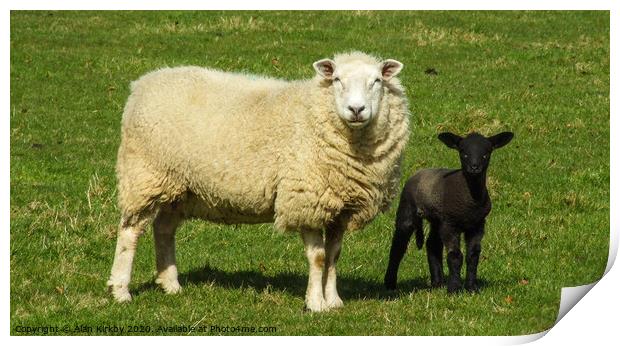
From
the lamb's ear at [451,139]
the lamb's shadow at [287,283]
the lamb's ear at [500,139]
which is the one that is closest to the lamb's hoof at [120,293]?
the lamb's shadow at [287,283]

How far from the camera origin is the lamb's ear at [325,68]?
8.84 m

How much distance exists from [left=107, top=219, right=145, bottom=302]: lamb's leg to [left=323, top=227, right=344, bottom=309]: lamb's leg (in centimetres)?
174

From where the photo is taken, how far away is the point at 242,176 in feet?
29.6

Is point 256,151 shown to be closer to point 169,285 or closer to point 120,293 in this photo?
point 169,285

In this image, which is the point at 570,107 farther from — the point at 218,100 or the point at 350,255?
the point at 218,100

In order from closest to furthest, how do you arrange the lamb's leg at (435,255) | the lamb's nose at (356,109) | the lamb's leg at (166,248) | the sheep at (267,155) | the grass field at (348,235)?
1. the lamb's nose at (356,109)
2. the sheep at (267,155)
3. the grass field at (348,235)
4. the lamb's leg at (435,255)
5. the lamb's leg at (166,248)

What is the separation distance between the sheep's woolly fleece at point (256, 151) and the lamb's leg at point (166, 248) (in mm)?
163

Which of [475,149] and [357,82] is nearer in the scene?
[357,82]

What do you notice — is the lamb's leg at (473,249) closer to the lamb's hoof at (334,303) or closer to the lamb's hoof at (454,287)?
the lamb's hoof at (454,287)

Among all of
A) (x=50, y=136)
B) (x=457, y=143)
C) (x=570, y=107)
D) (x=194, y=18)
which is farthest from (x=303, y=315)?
(x=194, y=18)

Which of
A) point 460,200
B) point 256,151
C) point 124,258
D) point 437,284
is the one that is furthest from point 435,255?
point 124,258

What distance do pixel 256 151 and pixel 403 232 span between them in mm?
1661

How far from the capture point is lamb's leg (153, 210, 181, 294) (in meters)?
9.80

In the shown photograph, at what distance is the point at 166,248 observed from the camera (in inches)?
388
